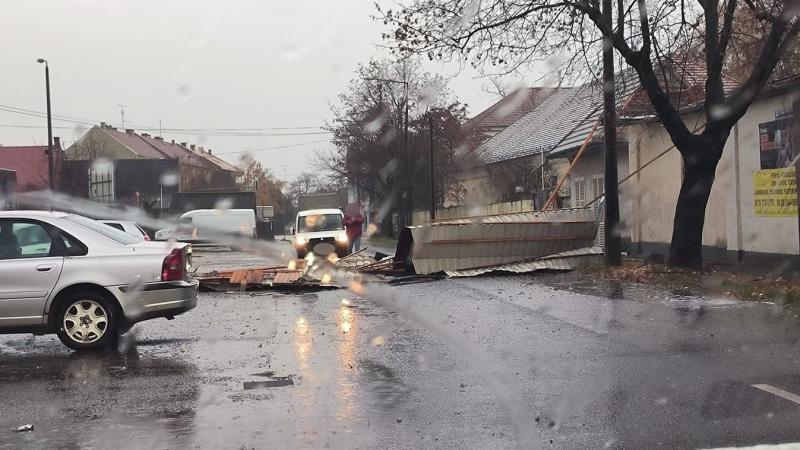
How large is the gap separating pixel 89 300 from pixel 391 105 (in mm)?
37261

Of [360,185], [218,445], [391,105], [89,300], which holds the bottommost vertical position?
[218,445]

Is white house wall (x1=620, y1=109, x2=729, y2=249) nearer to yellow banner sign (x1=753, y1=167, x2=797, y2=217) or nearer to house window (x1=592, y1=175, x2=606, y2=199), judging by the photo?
yellow banner sign (x1=753, y1=167, x2=797, y2=217)

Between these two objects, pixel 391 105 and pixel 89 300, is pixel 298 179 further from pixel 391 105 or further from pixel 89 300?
pixel 89 300

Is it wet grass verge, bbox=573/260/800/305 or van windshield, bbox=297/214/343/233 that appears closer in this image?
wet grass verge, bbox=573/260/800/305

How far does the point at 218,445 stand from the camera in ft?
17.1

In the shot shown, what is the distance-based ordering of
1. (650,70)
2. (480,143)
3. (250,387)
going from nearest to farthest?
(250,387) < (650,70) < (480,143)

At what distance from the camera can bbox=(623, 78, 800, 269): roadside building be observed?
53.7 feet

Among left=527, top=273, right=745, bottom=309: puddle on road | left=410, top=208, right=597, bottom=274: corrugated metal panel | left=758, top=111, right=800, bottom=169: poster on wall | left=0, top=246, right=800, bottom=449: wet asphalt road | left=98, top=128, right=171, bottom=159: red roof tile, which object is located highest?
left=98, top=128, right=171, bottom=159: red roof tile

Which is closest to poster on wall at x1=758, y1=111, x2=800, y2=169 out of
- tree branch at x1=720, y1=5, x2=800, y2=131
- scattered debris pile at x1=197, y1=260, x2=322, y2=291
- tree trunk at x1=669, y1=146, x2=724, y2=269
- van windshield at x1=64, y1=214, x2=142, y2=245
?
tree trunk at x1=669, y1=146, x2=724, y2=269

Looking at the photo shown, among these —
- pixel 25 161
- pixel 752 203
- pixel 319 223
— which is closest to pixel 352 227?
pixel 319 223

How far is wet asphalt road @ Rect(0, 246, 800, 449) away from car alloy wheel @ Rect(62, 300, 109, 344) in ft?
0.81

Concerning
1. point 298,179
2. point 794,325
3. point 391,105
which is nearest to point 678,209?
point 794,325

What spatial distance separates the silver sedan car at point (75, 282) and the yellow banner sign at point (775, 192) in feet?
41.8

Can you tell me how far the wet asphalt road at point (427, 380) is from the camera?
541 cm
